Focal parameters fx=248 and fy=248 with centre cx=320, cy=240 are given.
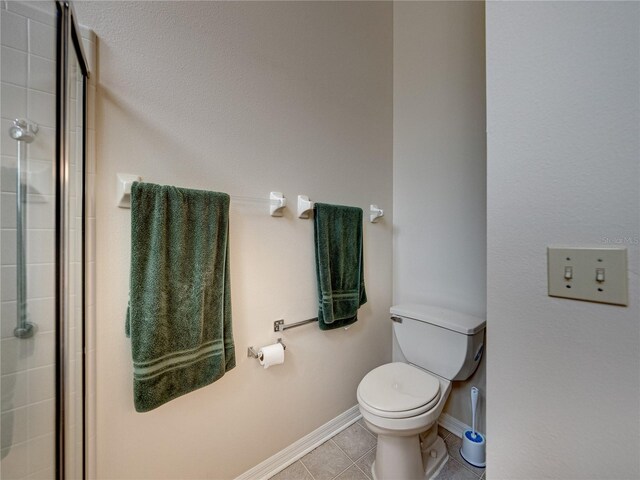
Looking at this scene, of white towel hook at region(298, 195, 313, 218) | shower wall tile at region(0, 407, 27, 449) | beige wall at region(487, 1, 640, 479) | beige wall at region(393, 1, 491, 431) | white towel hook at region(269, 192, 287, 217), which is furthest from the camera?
beige wall at region(393, 1, 491, 431)

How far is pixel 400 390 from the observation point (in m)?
1.24

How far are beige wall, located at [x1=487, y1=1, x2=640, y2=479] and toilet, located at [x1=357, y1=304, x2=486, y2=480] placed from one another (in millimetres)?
511

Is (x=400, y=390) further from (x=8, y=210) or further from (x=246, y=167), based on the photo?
(x=8, y=210)

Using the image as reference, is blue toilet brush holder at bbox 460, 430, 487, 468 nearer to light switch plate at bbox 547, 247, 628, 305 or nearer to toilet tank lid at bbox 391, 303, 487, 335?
toilet tank lid at bbox 391, 303, 487, 335

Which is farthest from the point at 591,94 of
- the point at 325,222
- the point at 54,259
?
the point at 54,259

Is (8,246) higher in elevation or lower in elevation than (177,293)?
higher

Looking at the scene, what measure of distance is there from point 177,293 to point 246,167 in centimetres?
62

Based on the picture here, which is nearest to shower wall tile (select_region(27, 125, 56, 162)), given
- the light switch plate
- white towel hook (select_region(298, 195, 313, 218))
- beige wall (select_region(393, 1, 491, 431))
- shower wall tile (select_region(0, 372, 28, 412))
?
shower wall tile (select_region(0, 372, 28, 412))

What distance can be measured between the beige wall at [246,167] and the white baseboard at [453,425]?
0.53 metres

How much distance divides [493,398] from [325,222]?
0.99 meters

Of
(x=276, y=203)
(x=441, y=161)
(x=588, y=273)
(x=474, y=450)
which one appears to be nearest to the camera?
(x=588, y=273)

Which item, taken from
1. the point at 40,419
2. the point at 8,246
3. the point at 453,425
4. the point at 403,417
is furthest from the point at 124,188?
the point at 453,425

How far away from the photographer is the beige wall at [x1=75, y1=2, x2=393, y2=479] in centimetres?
89

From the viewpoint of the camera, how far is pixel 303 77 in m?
1.37
